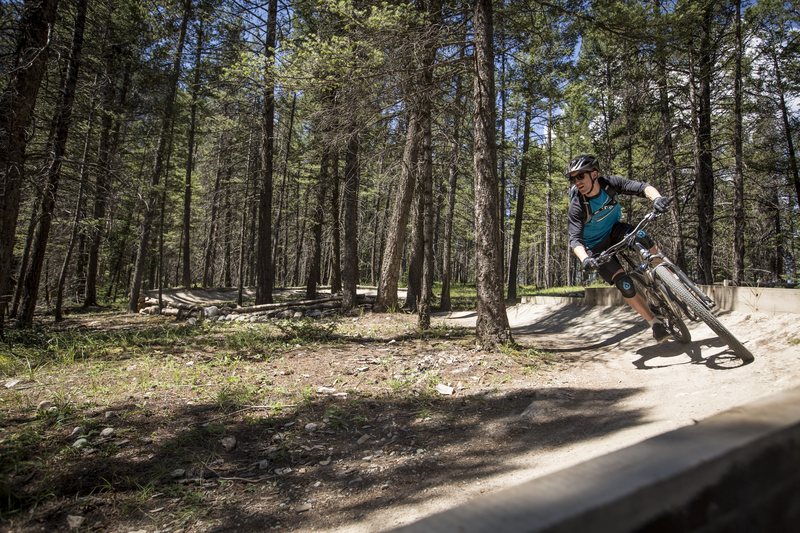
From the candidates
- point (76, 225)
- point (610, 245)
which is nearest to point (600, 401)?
point (610, 245)

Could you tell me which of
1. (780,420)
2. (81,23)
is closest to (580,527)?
(780,420)

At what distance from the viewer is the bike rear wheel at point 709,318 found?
13.8ft

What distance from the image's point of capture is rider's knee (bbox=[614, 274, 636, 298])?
5141mm

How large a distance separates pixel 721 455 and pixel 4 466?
4.56m

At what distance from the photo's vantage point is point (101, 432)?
12.6 ft

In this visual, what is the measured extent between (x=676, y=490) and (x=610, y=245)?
4.95m

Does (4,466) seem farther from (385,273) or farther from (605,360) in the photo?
(385,273)

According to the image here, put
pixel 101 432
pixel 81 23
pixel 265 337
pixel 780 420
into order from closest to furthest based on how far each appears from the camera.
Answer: pixel 780 420, pixel 101 432, pixel 265 337, pixel 81 23

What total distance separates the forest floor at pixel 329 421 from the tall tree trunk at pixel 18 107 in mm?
2372

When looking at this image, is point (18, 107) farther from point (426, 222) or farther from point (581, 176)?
point (581, 176)

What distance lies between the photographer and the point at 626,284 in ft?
16.9

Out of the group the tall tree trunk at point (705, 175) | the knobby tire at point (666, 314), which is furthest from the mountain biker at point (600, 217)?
the tall tree trunk at point (705, 175)

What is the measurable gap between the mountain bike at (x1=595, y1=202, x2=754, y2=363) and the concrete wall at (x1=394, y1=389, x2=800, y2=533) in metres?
3.76

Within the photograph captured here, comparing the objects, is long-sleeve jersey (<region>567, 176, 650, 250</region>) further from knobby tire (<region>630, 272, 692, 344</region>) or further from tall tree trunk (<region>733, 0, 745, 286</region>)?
tall tree trunk (<region>733, 0, 745, 286</region>)
